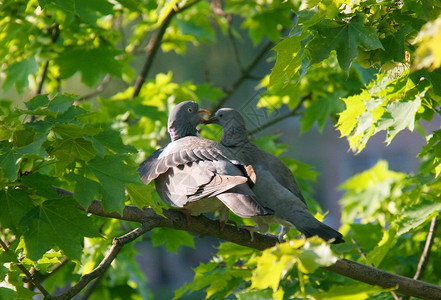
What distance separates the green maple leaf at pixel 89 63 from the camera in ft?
14.6

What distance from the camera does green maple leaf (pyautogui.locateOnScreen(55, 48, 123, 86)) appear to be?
14.6ft

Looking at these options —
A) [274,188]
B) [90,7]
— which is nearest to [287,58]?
[274,188]

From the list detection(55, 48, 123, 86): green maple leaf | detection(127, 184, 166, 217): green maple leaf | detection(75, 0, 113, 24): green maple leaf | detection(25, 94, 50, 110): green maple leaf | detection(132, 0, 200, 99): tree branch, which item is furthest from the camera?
detection(132, 0, 200, 99): tree branch

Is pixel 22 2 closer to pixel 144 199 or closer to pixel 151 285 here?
pixel 144 199

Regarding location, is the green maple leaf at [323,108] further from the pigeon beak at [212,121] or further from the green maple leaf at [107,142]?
the green maple leaf at [107,142]

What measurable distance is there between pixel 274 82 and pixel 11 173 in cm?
102

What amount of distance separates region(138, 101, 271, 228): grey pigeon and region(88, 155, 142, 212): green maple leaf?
26cm

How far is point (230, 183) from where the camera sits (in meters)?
2.28

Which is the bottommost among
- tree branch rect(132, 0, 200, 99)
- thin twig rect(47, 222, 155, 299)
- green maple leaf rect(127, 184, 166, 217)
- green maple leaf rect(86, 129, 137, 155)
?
tree branch rect(132, 0, 200, 99)

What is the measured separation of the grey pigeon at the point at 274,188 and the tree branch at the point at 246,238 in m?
0.13

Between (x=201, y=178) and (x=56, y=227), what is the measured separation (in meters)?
0.59

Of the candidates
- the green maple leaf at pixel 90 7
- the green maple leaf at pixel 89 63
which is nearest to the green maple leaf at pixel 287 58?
the green maple leaf at pixel 90 7

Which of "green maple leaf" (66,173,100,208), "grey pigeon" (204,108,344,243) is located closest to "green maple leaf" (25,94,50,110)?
"green maple leaf" (66,173,100,208)

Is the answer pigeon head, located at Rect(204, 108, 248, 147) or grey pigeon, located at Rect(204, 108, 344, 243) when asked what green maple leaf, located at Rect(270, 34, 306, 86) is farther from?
pigeon head, located at Rect(204, 108, 248, 147)
